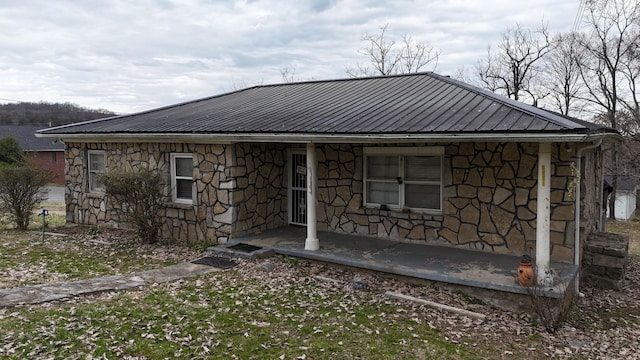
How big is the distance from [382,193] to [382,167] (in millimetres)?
537

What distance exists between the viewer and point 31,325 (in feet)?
15.9

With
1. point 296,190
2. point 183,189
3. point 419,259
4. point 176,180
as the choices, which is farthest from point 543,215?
point 176,180

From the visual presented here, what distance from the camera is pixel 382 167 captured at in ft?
29.6

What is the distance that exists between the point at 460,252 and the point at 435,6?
29.1 feet

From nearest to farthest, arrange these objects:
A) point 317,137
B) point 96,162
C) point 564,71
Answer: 1. point 317,137
2. point 96,162
3. point 564,71

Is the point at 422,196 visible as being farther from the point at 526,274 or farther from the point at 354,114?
the point at 526,274

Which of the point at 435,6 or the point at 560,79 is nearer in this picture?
the point at 435,6

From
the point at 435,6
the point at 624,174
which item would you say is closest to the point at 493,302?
the point at 435,6

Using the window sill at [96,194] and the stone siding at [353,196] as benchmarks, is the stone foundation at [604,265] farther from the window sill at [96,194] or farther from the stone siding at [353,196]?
the window sill at [96,194]

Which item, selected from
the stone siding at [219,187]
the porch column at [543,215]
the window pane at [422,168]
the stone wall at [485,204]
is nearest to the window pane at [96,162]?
the stone siding at [219,187]

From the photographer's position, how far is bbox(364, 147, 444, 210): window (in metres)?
8.44

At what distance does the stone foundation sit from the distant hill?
41489 mm

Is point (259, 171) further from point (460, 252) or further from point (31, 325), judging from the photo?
point (31, 325)

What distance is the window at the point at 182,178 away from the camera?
32.1 ft
